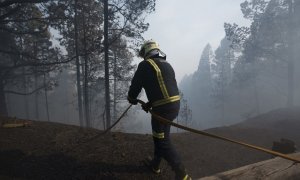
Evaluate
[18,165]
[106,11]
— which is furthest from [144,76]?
[106,11]

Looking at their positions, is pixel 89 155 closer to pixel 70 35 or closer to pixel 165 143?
pixel 165 143

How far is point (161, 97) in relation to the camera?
4.86 metres

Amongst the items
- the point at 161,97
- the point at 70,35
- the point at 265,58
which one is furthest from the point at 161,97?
the point at 265,58

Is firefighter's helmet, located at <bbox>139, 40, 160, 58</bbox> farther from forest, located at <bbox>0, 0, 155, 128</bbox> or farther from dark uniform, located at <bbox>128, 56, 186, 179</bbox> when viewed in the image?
forest, located at <bbox>0, 0, 155, 128</bbox>

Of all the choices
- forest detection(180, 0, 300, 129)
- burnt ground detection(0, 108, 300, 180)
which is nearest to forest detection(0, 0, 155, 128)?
burnt ground detection(0, 108, 300, 180)

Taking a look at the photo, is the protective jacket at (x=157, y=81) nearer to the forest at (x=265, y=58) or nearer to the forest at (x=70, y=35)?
the forest at (x=70, y=35)

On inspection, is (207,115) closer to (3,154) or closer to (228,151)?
(228,151)

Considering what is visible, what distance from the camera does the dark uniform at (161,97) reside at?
484 cm

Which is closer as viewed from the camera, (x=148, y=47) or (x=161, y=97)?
(x=161, y=97)

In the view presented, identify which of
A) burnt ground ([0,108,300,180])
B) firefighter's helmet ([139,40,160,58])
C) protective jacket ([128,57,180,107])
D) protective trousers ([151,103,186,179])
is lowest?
burnt ground ([0,108,300,180])

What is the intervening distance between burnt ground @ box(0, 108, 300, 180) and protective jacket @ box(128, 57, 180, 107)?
144cm

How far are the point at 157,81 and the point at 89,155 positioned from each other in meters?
2.25

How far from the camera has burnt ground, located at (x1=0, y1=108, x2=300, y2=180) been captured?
5.30 m

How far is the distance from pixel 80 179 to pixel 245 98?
5236 cm
